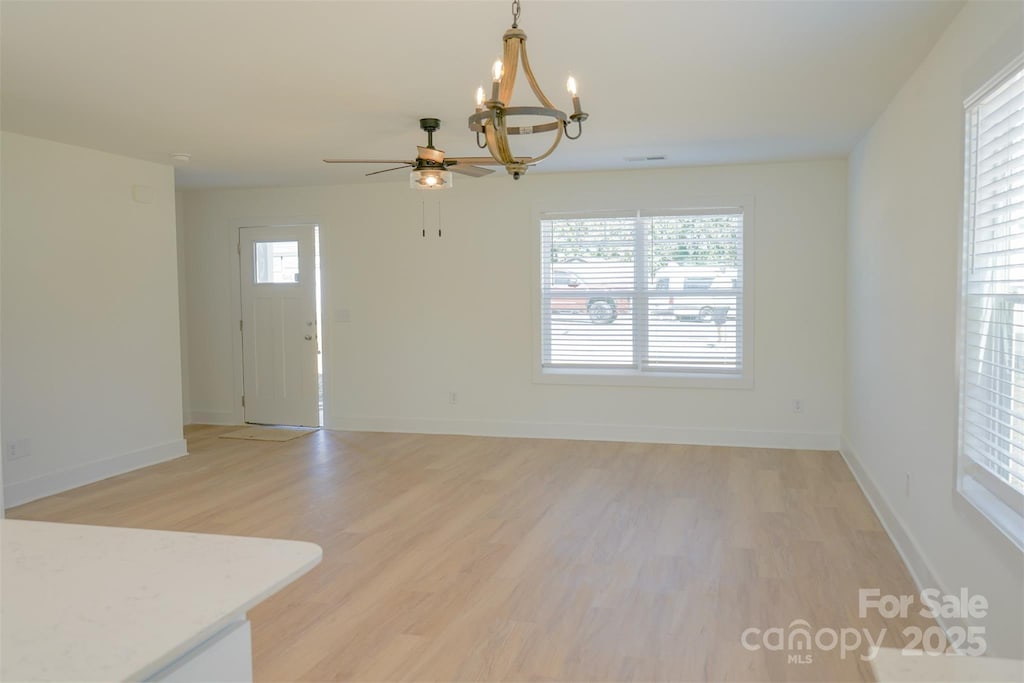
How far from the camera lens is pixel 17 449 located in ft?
15.5

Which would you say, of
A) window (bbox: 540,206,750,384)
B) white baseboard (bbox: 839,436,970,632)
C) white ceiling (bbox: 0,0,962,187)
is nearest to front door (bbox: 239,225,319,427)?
white ceiling (bbox: 0,0,962,187)

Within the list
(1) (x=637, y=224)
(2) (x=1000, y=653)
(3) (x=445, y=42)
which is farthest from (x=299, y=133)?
(2) (x=1000, y=653)

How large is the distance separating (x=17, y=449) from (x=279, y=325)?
2.87 m

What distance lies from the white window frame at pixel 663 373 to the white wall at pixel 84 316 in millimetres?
3141

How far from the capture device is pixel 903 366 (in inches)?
142

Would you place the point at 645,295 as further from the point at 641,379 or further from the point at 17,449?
the point at 17,449

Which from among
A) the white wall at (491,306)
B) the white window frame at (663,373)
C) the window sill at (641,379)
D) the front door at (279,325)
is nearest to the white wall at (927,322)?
the white wall at (491,306)

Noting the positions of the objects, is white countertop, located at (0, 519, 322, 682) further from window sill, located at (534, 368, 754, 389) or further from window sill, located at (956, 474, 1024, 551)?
window sill, located at (534, 368, 754, 389)

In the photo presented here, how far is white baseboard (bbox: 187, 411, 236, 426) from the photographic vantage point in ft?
24.7

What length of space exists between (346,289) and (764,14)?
5.10 m

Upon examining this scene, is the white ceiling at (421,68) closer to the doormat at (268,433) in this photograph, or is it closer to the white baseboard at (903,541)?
the white baseboard at (903,541)

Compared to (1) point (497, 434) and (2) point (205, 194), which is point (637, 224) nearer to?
(1) point (497, 434)

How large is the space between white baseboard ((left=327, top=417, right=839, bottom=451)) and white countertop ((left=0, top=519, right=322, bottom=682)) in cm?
539

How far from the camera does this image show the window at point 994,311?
7.07 ft
